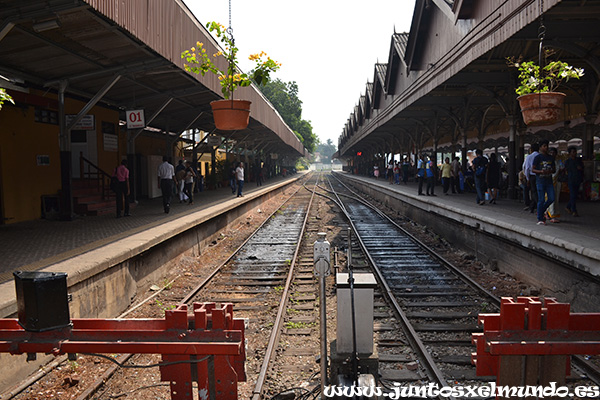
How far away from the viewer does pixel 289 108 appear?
84.8 metres

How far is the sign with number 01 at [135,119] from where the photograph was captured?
1202 centimetres

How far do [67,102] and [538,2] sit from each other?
11589 mm

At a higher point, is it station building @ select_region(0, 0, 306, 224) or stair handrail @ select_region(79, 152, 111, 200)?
station building @ select_region(0, 0, 306, 224)

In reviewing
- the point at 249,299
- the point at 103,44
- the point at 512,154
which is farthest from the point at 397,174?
the point at 249,299

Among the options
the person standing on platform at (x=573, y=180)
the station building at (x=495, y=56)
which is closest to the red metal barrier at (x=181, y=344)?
the station building at (x=495, y=56)

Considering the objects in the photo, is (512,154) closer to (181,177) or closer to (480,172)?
(480,172)

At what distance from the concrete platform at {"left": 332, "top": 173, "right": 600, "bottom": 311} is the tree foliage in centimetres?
7069

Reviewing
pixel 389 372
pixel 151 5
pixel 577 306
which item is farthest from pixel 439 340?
pixel 151 5

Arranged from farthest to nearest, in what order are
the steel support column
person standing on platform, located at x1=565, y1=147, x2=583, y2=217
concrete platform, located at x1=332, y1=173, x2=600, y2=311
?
1. the steel support column
2. person standing on platform, located at x1=565, y1=147, x2=583, y2=217
3. concrete platform, located at x1=332, y1=173, x2=600, y2=311

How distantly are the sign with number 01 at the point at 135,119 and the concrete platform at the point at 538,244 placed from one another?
8543 mm

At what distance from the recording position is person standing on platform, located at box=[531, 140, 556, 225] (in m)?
8.17

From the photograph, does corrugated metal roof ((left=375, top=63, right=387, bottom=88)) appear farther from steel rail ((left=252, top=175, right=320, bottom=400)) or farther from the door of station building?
steel rail ((left=252, top=175, right=320, bottom=400))

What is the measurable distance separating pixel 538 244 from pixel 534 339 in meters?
5.26

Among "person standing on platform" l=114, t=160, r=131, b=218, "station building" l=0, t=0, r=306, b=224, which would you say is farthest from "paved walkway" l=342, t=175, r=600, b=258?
"person standing on platform" l=114, t=160, r=131, b=218
